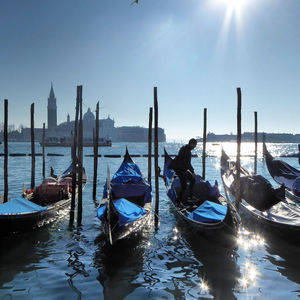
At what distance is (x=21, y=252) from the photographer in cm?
488

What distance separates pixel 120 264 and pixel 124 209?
114 cm

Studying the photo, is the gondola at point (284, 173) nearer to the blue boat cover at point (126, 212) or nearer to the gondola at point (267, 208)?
the gondola at point (267, 208)

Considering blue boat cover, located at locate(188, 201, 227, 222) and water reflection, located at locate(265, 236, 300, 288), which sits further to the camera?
blue boat cover, located at locate(188, 201, 227, 222)

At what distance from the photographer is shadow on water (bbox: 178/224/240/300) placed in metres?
3.71

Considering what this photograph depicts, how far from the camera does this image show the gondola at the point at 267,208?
5.12 metres

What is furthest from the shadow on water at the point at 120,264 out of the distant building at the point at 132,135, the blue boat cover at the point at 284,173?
the distant building at the point at 132,135

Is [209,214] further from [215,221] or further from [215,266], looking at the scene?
[215,266]

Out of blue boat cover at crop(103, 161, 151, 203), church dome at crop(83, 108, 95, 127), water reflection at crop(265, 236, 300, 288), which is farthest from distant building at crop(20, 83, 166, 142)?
water reflection at crop(265, 236, 300, 288)

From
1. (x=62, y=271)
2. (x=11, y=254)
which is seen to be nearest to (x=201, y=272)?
(x=62, y=271)

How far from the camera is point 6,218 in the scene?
5.05 m

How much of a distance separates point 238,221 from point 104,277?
95.2 inches

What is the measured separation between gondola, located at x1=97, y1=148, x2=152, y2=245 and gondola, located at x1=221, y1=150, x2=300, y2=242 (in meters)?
1.74

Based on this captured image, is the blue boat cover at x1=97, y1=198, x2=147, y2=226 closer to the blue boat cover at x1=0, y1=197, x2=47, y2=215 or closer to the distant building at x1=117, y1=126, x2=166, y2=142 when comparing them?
the blue boat cover at x1=0, y1=197, x2=47, y2=215

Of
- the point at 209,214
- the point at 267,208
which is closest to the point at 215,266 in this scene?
the point at 209,214
